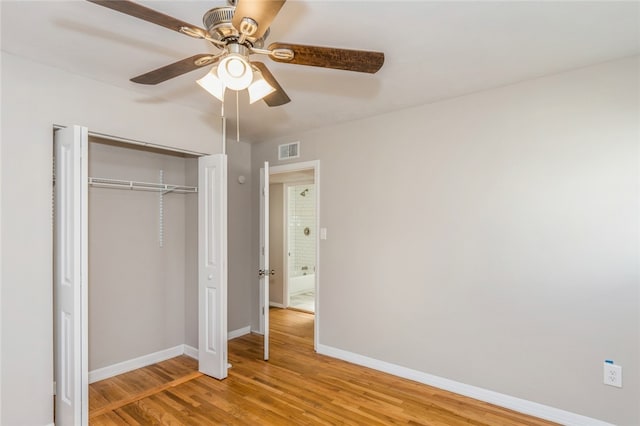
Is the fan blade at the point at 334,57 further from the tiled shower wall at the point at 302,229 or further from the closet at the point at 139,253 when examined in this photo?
the tiled shower wall at the point at 302,229

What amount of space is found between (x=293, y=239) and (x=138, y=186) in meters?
3.86

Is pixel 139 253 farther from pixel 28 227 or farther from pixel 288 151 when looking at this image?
pixel 288 151

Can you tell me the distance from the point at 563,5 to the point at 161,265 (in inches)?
153

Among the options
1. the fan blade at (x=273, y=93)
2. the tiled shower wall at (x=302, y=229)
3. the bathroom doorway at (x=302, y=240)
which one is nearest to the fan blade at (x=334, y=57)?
the fan blade at (x=273, y=93)

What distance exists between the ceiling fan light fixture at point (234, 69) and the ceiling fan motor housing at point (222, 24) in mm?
79

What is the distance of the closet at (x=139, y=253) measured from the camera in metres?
3.11

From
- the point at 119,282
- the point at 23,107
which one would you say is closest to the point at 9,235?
the point at 23,107

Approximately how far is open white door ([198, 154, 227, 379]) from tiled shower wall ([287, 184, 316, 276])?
3.44m

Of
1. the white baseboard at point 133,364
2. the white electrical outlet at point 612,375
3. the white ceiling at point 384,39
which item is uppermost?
the white ceiling at point 384,39

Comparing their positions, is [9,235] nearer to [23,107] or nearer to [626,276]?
[23,107]

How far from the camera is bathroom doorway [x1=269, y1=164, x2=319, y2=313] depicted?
5770mm

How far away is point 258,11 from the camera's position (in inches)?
49.4

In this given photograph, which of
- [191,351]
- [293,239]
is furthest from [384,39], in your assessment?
[293,239]

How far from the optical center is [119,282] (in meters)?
3.28
